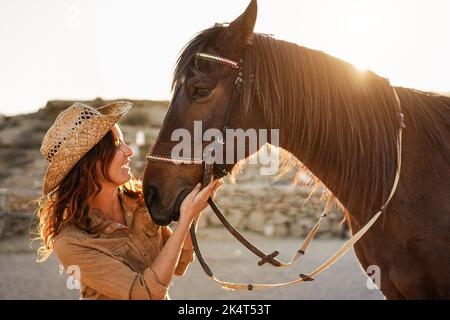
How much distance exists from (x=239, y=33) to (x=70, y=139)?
985 millimetres

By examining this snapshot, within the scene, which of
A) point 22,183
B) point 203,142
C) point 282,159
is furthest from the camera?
point 22,183

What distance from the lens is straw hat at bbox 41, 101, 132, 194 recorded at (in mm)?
2566

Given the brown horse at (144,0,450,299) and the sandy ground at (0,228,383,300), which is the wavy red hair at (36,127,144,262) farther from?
the sandy ground at (0,228,383,300)

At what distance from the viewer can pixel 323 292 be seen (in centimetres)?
831

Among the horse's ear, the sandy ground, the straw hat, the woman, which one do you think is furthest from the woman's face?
the sandy ground

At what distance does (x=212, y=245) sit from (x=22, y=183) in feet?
27.8

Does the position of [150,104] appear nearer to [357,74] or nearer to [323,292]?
[323,292]

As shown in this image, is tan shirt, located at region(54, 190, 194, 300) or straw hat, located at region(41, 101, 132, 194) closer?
tan shirt, located at region(54, 190, 194, 300)

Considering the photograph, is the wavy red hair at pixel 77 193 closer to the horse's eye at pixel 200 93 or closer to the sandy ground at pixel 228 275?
the horse's eye at pixel 200 93

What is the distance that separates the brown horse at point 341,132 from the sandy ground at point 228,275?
576 centimetres

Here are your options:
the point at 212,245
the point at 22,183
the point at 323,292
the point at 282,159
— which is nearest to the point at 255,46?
the point at 282,159

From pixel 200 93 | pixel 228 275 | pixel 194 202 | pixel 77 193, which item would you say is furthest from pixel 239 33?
pixel 228 275

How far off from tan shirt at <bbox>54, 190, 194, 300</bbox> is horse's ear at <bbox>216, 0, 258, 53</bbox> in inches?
40.7
